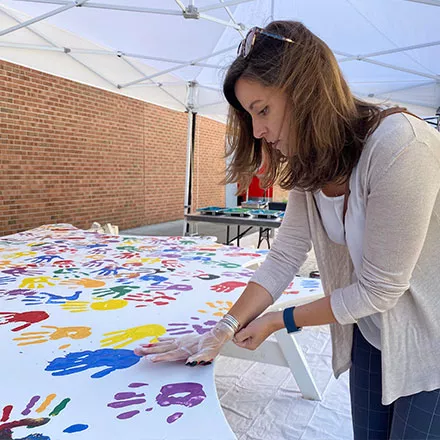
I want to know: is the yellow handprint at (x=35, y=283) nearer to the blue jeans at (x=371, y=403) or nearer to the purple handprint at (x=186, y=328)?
the purple handprint at (x=186, y=328)

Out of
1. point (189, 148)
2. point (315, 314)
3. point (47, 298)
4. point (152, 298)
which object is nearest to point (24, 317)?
point (47, 298)

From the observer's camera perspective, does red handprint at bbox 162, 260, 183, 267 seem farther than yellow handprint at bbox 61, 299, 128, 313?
Yes

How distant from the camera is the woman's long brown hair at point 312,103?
767 millimetres

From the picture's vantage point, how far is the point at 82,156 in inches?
235

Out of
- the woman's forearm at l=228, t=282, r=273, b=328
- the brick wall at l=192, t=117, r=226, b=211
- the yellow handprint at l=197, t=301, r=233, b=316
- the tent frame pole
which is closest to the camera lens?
the woman's forearm at l=228, t=282, r=273, b=328

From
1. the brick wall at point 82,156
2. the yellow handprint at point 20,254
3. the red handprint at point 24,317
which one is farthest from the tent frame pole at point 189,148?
the red handprint at point 24,317

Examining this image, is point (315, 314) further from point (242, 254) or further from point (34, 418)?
point (242, 254)

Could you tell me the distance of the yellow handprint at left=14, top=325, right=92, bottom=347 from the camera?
1.17 meters

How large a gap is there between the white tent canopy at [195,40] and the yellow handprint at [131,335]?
2559 millimetres

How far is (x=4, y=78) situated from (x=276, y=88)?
16.0 ft

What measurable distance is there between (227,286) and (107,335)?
63 cm

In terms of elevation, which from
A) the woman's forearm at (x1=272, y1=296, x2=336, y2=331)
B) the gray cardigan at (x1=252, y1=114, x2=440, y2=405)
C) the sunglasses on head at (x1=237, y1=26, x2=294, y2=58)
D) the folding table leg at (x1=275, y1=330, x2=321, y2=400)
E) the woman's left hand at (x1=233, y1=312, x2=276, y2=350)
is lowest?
the folding table leg at (x1=275, y1=330, x2=321, y2=400)

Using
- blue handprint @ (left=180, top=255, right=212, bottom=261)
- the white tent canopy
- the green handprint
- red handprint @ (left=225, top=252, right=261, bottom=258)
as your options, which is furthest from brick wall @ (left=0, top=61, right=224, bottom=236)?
the green handprint

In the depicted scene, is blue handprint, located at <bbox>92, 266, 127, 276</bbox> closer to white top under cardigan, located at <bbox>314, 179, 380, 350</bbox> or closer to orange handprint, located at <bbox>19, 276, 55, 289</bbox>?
orange handprint, located at <bbox>19, 276, 55, 289</bbox>
